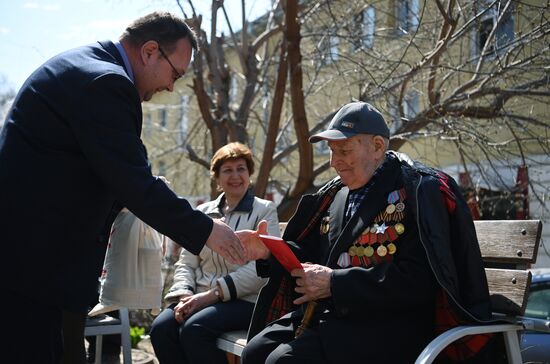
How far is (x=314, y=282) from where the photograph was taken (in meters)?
3.12

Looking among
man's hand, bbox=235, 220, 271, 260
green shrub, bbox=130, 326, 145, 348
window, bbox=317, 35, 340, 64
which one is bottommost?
green shrub, bbox=130, 326, 145, 348

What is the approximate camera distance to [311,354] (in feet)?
10.00

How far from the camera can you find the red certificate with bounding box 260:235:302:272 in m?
3.22

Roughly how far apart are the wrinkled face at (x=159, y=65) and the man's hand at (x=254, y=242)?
0.87 meters

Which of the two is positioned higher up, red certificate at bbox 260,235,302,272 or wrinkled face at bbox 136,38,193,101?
wrinkled face at bbox 136,38,193,101

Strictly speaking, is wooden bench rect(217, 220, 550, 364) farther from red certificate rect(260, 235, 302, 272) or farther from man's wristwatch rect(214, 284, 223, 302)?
man's wristwatch rect(214, 284, 223, 302)

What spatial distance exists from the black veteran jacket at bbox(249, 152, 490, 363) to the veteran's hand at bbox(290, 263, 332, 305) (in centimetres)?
5

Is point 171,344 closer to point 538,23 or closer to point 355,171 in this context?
point 355,171

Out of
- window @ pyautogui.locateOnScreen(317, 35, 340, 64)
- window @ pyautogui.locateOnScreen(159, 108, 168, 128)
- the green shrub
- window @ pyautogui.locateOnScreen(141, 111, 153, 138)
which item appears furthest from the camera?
window @ pyautogui.locateOnScreen(159, 108, 168, 128)

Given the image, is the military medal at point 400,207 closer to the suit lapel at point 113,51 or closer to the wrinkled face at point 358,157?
the wrinkled face at point 358,157

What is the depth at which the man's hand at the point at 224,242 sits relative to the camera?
9.03 feet

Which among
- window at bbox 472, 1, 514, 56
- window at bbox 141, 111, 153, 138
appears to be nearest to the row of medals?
window at bbox 472, 1, 514, 56

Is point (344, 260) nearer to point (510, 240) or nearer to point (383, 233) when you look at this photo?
point (383, 233)

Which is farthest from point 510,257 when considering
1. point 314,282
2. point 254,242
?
point 254,242
